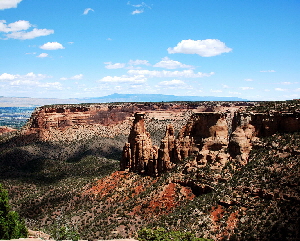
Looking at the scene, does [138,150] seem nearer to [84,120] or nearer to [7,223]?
[7,223]

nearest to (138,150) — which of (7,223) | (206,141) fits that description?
(206,141)

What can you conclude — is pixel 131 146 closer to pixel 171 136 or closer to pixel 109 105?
pixel 171 136

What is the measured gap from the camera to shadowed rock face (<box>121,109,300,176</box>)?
41.7 metres

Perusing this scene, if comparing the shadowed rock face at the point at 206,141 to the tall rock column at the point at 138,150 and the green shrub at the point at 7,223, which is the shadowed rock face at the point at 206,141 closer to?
the tall rock column at the point at 138,150

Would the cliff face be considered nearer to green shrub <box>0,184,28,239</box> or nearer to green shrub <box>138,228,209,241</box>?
green shrub <box>0,184,28,239</box>

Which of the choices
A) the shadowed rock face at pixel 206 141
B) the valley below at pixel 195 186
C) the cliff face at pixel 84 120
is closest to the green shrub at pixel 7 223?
the valley below at pixel 195 186

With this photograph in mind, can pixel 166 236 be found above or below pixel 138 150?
below

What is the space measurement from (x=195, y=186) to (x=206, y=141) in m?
7.81

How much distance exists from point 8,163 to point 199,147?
239 feet

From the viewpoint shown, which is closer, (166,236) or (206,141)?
(166,236)

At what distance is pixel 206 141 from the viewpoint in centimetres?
4844

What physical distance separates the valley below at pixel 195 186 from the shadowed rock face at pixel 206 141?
138 mm

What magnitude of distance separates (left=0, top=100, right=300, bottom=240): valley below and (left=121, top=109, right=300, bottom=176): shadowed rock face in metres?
0.14

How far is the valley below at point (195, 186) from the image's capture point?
109 feet
